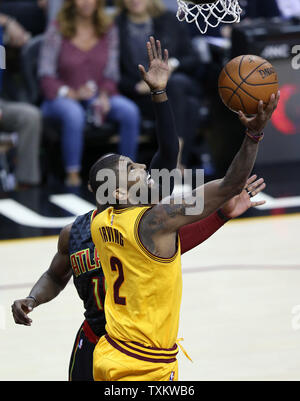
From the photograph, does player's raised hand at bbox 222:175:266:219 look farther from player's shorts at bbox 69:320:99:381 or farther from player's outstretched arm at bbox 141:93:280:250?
Answer: player's shorts at bbox 69:320:99:381

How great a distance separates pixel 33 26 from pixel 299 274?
4.83 metres

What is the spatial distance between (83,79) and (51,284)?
5.54 metres

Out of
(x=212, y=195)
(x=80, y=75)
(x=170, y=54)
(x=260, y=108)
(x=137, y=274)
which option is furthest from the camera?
(x=170, y=54)

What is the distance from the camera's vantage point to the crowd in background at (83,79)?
31.1 ft

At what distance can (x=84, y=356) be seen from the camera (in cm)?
436

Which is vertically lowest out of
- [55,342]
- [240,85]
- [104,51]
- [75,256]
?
[55,342]

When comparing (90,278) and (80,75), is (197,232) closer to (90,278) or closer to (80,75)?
(90,278)

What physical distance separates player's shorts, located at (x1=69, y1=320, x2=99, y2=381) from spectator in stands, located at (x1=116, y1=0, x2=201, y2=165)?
571 cm

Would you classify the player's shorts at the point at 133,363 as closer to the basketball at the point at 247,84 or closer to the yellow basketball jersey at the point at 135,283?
the yellow basketball jersey at the point at 135,283

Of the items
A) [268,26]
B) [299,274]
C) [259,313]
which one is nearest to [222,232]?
[299,274]

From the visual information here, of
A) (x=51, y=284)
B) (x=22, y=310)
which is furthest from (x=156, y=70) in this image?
(x=22, y=310)

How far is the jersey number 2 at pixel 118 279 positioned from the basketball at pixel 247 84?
863 millimetres
